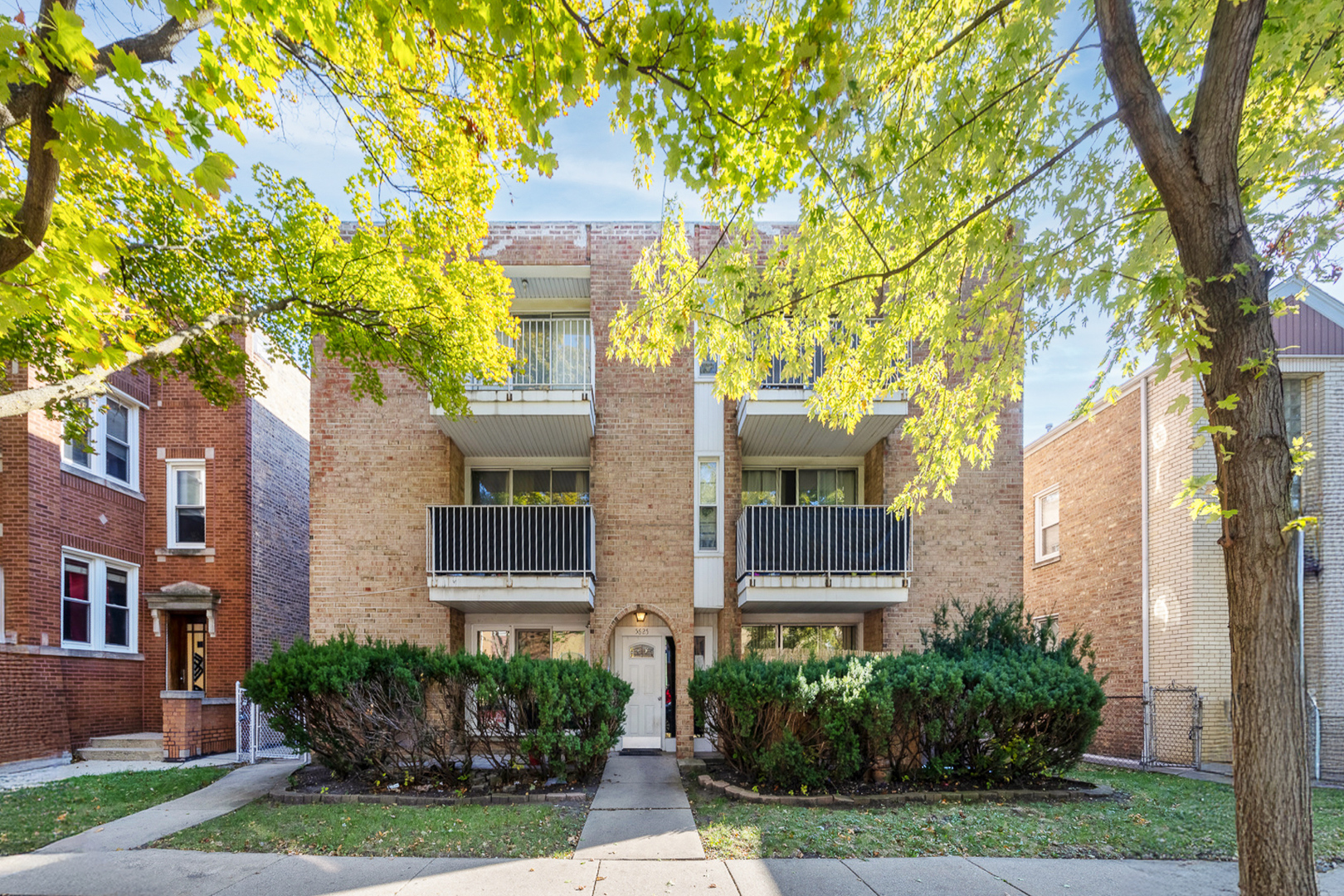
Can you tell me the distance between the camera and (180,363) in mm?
10555

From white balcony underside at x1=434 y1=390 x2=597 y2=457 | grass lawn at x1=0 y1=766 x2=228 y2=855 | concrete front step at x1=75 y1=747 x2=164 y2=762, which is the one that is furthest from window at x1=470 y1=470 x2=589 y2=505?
concrete front step at x1=75 y1=747 x2=164 y2=762

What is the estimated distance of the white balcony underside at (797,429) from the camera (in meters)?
11.7

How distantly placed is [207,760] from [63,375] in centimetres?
702

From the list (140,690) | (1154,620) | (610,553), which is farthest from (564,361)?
(1154,620)

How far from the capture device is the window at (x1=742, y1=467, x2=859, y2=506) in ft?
45.9

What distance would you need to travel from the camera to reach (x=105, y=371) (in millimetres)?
7230

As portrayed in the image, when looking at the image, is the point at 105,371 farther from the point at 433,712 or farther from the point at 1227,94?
the point at 1227,94

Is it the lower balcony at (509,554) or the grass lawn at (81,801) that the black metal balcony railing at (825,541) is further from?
the grass lawn at (81,801)

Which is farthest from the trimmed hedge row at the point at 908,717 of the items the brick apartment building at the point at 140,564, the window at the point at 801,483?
the brick apartment building at the point at 140,564

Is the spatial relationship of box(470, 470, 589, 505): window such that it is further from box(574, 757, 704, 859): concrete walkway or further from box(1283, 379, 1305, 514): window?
box(1283, 379, 1305, 514): window

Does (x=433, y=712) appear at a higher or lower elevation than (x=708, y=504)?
lower

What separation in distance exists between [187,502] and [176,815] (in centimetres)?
930

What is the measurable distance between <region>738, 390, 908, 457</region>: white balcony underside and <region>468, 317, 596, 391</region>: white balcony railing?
2.81m

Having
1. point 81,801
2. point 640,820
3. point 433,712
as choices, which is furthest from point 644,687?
point 81,801
